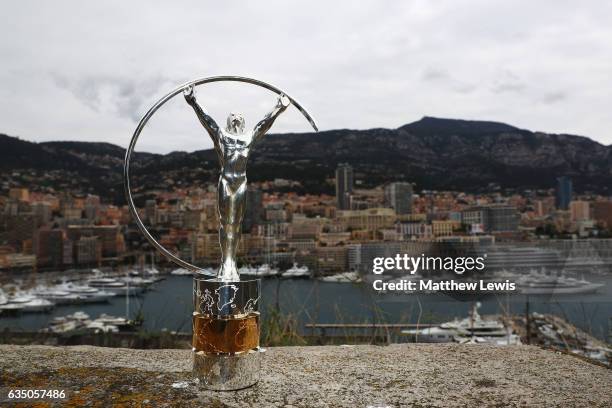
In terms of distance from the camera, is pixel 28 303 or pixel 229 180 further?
pixel 28 303

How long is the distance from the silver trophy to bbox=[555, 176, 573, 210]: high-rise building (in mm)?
21997

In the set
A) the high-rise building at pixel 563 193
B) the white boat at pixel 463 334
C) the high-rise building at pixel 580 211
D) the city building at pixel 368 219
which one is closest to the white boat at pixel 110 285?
the city building at pixel 368 219

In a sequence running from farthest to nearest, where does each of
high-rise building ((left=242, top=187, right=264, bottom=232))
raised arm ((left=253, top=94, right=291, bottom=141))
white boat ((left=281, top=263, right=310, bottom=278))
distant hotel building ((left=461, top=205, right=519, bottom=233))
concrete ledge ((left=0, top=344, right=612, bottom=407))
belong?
distant hotel building ((left=461, top=205, right=519, bottom=233)), high-rise building ((left=242, top=187, right=264, bottom=232)), white boat ((left=281, top=263, right=310, bottom=278)), raised arm ((left=253, top=94, right=291, bottom=141)), concrete ledge ((left=0, top=344, right=612, bottom=407))

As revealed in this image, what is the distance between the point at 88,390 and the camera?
2.35 meters

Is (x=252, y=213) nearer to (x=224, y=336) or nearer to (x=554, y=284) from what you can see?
(x=554, y=284)

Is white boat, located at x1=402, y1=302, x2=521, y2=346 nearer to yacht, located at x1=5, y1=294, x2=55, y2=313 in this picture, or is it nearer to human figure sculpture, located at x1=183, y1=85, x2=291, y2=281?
human figure sculpture, located at x1=183, y1=85, x2=291, y2=281

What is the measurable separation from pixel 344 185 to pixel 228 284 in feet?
88.0

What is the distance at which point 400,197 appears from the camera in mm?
29188

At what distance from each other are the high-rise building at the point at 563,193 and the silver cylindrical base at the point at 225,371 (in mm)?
22238

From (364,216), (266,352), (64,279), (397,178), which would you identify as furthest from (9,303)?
(397,178)

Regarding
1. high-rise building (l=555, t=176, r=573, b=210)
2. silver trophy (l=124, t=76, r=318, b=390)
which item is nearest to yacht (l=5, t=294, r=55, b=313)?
silver trophy (l=124, t=76, r=318, b=390)

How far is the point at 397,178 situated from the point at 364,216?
5865 millimetres

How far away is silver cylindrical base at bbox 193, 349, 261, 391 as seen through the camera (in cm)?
253

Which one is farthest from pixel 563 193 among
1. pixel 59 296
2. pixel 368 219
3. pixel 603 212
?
pixel 59 296
